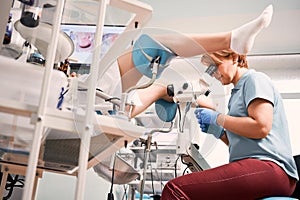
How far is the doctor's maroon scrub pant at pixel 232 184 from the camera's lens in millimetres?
1338

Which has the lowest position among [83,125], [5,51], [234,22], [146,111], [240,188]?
[240,188]

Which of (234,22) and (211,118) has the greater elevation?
(234,22)

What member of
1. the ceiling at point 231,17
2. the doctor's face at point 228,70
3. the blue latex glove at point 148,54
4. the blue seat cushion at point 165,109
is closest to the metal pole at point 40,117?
the blue latex glove at point 148,54

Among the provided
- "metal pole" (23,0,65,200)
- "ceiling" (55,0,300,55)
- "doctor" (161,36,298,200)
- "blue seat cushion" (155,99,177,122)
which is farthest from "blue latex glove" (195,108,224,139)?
"ceiling" (55,0,300,55)

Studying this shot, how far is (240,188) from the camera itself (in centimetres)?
134

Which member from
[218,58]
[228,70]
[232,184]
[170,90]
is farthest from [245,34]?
[232,184]

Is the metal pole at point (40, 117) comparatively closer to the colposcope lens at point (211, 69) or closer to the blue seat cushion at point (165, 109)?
the blue seat cushion at point (165, 109)

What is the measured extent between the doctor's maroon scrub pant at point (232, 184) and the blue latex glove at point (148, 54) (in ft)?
1.51

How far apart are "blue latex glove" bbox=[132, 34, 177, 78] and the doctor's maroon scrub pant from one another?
1.51ft

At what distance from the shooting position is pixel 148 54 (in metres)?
1.12

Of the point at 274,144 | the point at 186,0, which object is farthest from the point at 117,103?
the point at 186,0

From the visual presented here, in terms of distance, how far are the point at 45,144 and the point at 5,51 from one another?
518 mm

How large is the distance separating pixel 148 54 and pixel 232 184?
1.99 feet

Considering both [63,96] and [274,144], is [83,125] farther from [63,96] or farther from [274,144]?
[274,144]
